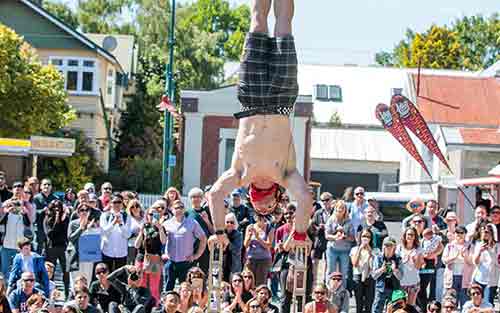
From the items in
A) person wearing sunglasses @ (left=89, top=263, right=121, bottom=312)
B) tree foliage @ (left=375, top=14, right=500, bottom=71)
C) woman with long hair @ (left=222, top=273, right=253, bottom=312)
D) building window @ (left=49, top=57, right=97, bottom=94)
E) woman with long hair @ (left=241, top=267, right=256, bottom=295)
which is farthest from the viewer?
tree foliage @ (left=375, top=14, right=500, bottom=71)

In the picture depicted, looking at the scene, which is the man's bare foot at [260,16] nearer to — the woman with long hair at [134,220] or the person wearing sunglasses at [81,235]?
the woman with long hair at [134,220]

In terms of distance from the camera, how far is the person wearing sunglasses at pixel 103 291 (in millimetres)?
12773

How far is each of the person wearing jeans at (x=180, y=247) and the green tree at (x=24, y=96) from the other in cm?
1971

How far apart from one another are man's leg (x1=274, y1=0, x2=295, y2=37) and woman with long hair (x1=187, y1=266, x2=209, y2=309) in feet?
12.8

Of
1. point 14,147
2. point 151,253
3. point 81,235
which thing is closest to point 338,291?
point 151,253

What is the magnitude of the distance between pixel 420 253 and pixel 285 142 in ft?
17.6

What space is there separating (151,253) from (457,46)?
47643 mm

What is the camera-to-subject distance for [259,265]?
14.2 metres

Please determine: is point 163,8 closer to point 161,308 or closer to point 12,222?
point 12,222

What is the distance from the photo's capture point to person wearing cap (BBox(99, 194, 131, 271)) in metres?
14.4

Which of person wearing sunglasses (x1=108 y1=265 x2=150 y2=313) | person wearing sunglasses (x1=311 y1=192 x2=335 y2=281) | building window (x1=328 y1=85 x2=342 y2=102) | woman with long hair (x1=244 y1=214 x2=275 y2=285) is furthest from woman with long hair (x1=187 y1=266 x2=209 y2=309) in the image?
building window (x1=328 y1=85 x2=342 y2=102)

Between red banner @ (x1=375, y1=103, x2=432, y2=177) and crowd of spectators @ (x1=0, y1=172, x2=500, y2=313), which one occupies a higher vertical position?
red banner @ (x1=375, y1=103, x2=432, y2=177)

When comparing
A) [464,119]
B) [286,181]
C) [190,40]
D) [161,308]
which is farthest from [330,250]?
[190,40]

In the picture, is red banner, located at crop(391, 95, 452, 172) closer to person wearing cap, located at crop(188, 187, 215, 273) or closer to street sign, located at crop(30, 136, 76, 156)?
street sign, located at crop(30, 136, 76, 156)
